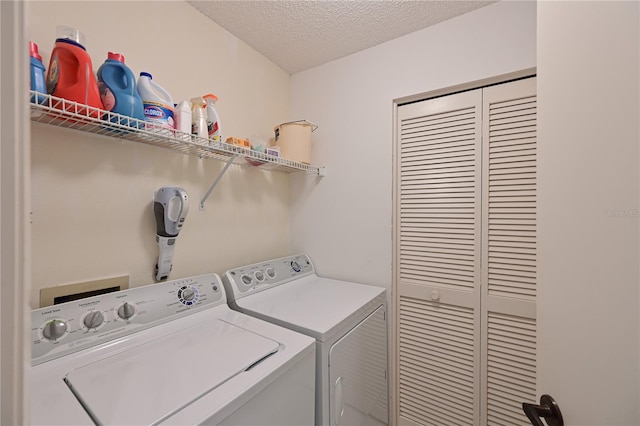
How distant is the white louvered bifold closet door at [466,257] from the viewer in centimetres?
145

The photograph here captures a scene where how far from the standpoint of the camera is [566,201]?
638 mm

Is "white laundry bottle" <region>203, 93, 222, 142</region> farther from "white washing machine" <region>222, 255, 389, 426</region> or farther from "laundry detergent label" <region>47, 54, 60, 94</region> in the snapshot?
"white washing machine" <region>222, 255, 389, 426</region>

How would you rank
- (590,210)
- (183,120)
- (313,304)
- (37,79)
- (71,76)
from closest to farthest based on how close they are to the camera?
(590,210), (37,79), (71,76), (183,120), (313,304)

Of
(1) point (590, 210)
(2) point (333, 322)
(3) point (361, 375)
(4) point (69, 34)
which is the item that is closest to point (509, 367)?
(3) point (361, 375)

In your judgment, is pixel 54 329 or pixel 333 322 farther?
pixel 333 322

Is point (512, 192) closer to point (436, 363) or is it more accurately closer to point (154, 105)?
point (436, 363)

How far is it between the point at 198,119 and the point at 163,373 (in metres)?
1.08

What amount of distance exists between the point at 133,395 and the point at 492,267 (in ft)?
5.64

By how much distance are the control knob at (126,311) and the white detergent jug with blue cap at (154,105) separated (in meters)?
0.74

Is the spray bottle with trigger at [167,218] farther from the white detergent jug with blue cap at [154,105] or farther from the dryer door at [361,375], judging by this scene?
the dryer door at [361,375]

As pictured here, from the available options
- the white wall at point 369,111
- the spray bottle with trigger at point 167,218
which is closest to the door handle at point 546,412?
the white wall at point 369,111

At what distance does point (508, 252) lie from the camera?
148cm

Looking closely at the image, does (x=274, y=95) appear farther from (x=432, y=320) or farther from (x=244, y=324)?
(x=432, y=320)

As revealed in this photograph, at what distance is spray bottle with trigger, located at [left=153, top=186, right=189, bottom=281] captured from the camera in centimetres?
125
